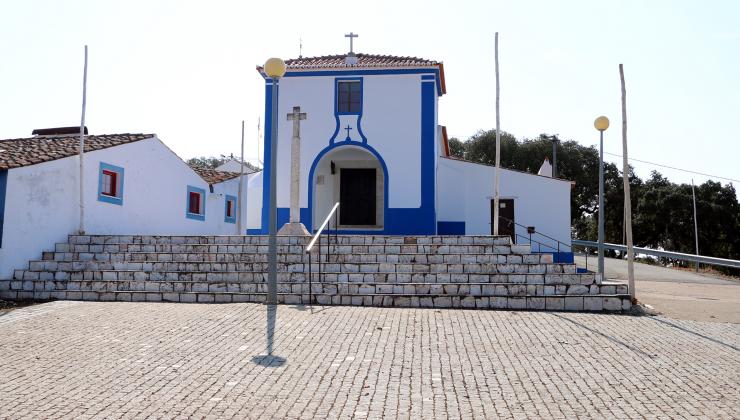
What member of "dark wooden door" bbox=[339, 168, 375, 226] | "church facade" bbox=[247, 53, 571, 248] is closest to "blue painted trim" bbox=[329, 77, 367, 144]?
"church facade" bbox=[247, 53, 571, 248]

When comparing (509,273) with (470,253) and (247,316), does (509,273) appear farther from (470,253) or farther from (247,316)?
(247,316)

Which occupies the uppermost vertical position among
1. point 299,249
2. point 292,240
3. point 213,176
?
point 213,176

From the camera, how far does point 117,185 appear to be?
47.6 ft

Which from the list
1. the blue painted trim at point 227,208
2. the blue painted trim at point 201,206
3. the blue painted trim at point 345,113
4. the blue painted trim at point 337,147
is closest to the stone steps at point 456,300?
the blue painted trim at point 337,147

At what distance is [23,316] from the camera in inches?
329

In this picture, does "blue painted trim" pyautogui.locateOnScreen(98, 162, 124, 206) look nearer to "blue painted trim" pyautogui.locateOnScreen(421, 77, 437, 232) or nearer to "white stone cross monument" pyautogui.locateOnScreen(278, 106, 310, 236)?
"white stone cross monument" pyautogui.locateOnScreen(278, 106, 310, 236)

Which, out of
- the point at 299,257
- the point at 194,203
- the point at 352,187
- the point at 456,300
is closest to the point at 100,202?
the point at 194,203

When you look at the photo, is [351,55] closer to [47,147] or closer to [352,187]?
[352,187]

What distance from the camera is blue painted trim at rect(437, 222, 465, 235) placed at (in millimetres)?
18141

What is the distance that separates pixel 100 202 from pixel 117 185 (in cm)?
93

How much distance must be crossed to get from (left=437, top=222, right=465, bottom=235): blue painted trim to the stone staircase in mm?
6352

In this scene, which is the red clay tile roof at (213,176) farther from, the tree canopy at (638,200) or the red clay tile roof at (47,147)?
the tree canopy at (638,200)

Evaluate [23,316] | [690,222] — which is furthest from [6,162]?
[690,222]

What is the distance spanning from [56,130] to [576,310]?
1692cm
